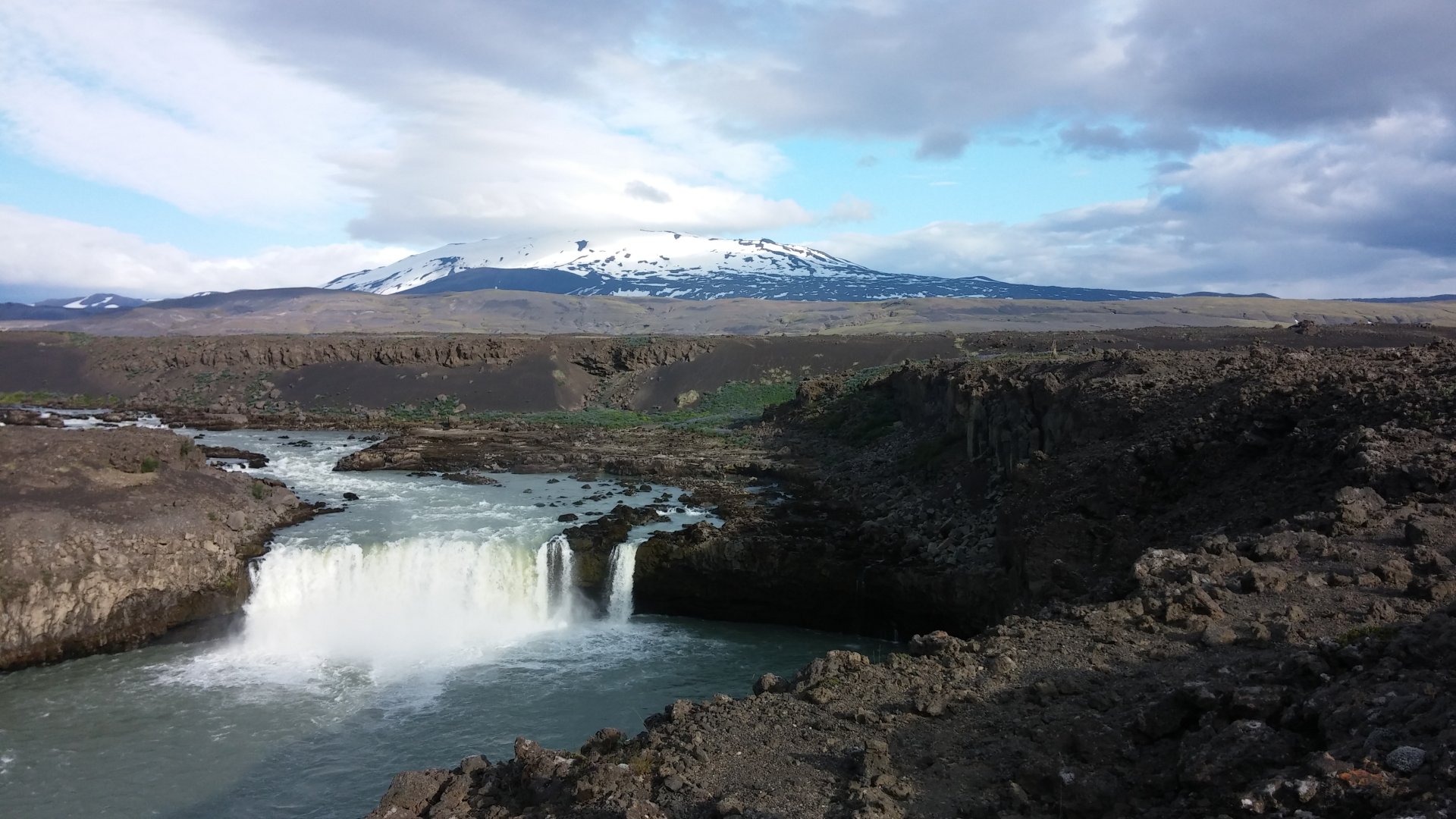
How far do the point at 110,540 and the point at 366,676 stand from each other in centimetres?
735

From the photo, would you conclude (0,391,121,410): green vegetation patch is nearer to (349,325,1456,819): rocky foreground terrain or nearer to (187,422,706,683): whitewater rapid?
(187,422,706,683): whitewater rapid

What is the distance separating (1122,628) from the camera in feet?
34.1

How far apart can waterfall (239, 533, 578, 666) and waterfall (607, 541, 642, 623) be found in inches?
35.8

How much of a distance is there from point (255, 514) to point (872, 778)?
815 inches

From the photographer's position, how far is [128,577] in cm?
1903

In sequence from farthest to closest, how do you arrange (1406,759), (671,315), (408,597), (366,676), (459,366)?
(671,315)
(459,366)
(408,597)
(366,676)
(1406,759)

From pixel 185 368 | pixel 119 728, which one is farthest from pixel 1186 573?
pixel 185 368

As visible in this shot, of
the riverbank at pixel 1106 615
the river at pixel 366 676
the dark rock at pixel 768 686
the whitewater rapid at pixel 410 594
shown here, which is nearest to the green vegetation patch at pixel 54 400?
the river at pixel 366 676

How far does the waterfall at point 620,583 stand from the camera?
21.3 meters

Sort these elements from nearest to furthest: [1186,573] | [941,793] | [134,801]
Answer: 1. [941,793]
2. [1186,573]
3. [134,801]

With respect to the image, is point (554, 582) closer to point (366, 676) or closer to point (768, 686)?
point (366, 676)

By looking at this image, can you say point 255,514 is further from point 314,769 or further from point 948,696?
point 948,696

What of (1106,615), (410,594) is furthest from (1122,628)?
(410,594)

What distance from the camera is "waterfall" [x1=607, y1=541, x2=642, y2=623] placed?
840 inches
